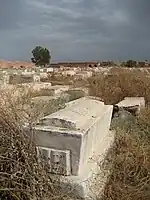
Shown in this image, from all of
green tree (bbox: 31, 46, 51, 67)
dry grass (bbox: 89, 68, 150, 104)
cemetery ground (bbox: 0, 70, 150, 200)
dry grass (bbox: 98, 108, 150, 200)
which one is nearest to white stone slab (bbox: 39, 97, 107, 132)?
cemetery ground (bbox: 0, 70, 150, 200)

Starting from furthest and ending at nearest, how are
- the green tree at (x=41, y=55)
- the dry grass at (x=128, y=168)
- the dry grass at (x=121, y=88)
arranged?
the green tree at (x=41, y=55) < the dry grass at (x=121, y=88) < the dry grass at (x=128, y=168)

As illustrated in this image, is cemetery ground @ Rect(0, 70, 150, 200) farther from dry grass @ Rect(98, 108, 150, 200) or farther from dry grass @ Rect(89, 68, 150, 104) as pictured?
dry grass @ Rect(89, 68, 150, 104)

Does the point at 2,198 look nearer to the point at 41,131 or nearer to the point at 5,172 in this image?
the point at 5,172

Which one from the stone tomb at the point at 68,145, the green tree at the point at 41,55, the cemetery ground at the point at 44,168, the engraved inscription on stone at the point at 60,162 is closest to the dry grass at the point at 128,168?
the cemetery ground at the point at 44,168

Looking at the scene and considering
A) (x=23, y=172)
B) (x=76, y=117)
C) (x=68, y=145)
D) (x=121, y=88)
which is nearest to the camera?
(x=23, y=172)

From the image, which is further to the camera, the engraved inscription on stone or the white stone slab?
the white stone slab

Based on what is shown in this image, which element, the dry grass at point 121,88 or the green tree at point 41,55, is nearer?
the dry grass at point 121,88

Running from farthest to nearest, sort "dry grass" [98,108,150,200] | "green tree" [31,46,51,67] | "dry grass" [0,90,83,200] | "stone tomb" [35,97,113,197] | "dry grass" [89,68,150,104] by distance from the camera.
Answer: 1. "green tree" [31,46,51,67]
2. "dry grass" [89,68,150,104]
3. "dry grass" [98,108,150,200]
4. "stone tomb" [35,97,113,197]
5. "dry grass" [0,90,83,200]

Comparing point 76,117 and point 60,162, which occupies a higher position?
point 76,117

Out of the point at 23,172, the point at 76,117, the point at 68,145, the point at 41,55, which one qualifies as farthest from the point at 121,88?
the point at 41,55

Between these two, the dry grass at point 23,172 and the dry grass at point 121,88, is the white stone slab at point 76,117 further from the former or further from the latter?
the dry grass at point 121,88

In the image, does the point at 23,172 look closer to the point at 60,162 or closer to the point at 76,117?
the point at 60,162

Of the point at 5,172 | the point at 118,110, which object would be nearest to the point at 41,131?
the point at 5,172

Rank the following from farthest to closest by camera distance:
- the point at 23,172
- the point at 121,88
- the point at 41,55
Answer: the point at 41,55 → the point at 121,88 → the point at 23,172
